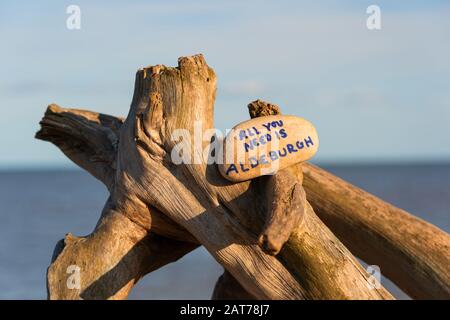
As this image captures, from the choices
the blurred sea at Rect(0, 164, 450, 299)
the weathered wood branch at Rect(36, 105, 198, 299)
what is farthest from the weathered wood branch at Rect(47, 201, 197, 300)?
the blurred sea at Rect(0, 164, 450, 299)

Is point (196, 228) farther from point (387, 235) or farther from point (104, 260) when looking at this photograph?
point (387, 235)

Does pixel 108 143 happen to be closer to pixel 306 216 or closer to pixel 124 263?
pixel 124 263

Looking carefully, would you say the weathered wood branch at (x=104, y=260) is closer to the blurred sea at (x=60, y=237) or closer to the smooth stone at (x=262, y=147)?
the smooth stone at (x=262, y=147)

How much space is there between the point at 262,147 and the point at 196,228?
25.8 inches

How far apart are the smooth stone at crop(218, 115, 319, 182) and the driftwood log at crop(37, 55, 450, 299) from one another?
98 millimetres

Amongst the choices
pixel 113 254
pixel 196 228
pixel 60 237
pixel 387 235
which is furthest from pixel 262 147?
pixel 60 237

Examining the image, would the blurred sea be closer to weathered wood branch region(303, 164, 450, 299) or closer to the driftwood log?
weathered wood branch region(303, 164, 450, 299)

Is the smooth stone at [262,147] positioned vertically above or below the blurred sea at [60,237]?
above

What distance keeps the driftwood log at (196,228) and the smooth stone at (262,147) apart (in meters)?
0.10

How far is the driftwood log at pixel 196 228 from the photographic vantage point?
4371 mm

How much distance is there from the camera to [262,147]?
4465 millimetres

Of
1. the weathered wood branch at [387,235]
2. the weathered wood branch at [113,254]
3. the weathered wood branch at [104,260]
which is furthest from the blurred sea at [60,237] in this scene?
the weathered wood branch at [104,260]
